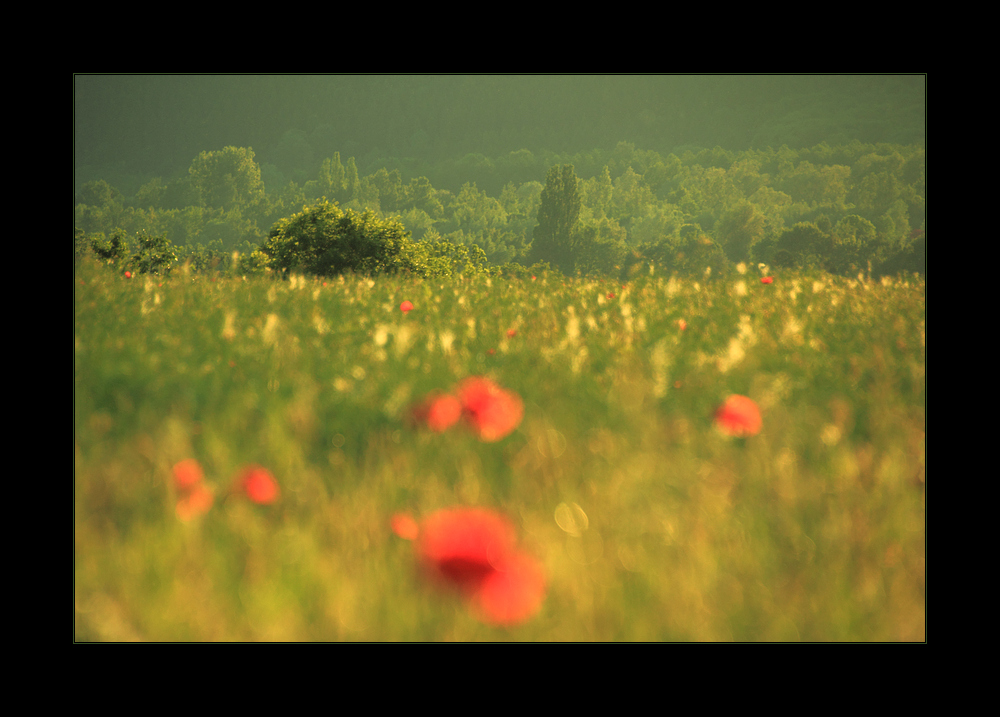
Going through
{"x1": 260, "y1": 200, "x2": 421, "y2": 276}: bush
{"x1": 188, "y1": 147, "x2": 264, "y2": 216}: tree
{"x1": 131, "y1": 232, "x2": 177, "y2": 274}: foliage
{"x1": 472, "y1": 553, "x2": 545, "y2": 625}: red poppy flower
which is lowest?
{"x1": 472, "y1": 553, "x2": 545, "y2": 625}: red poppy flower

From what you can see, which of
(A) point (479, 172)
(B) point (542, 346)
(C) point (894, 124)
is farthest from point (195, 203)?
(C) point (894, 124)

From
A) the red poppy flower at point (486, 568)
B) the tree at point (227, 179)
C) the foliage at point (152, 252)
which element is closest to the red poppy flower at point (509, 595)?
the red poppy flower at point (486, 568)

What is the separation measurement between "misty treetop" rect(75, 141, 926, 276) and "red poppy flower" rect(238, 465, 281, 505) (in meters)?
44.8

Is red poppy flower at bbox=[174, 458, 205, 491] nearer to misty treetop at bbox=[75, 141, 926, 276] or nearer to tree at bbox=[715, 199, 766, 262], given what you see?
misty treetop at bbox=[75, 141, 926, 276]

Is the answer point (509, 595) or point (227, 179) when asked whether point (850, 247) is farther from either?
point (227, 179)

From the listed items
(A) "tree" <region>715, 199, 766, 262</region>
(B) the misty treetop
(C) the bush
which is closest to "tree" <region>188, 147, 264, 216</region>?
(B) the misty treetop

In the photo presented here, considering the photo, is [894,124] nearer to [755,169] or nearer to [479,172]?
[755,169]

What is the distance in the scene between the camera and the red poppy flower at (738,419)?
1.58 meters

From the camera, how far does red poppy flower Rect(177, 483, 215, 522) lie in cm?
118

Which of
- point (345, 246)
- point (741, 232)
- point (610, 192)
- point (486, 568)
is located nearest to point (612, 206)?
point (610, 192)

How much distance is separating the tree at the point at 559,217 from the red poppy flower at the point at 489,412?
247 feet

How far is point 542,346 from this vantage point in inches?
101

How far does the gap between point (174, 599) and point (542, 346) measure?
188 cm

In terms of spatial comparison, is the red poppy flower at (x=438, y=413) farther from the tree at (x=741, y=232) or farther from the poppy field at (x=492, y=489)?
the tree at (x=741, y=232)
